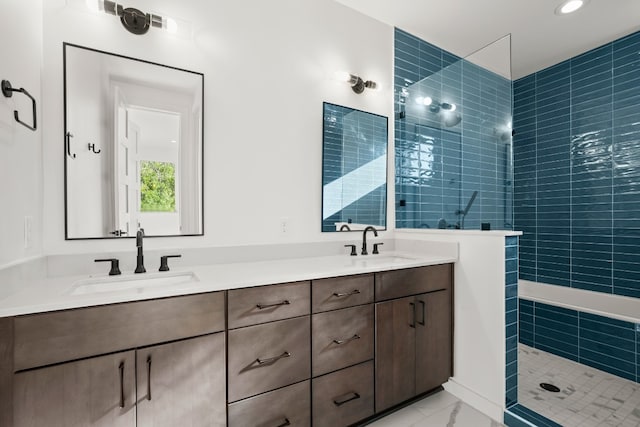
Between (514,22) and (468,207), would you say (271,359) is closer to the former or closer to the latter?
(468,207)

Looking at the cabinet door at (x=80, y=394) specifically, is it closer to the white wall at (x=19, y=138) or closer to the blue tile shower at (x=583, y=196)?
the white wall at (x=19, y=138)

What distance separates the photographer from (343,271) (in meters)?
1.62

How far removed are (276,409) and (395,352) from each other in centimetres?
75

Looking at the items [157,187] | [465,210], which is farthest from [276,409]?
[465,210]

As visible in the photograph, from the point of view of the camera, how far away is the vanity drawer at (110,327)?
993 mm

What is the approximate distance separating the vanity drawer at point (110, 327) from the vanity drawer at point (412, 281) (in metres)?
0.91

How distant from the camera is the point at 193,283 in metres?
1.29

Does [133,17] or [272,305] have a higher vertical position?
[133,17]

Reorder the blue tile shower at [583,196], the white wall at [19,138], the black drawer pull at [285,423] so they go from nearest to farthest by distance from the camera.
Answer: the white wall at [19,138] < the black drawer pull at [285,423] < the blue tile shower at [583,196]

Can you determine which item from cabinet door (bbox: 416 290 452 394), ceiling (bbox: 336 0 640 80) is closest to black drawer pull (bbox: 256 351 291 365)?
cabinet door (bbox: 416 290 452 394)

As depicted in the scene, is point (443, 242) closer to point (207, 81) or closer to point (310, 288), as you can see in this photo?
point (310, 288)

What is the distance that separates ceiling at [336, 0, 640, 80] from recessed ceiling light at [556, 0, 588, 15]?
42mm

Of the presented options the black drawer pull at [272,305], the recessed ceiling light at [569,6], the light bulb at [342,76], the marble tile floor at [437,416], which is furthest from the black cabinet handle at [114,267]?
the recessed ceiling light at [569,6]

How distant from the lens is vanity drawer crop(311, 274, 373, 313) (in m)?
1.54
